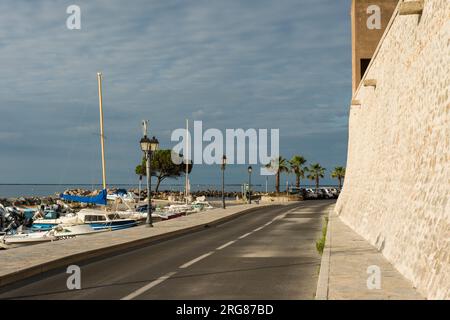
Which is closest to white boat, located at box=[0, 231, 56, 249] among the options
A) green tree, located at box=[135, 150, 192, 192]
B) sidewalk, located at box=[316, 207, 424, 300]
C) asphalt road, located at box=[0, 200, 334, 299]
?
asphalt road, located at box=[0, 200, 334, 299]

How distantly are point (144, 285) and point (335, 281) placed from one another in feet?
13.3

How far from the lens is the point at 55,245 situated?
1817 centimetres

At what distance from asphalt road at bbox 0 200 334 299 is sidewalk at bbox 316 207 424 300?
0.47 m

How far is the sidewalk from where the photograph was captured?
892cm

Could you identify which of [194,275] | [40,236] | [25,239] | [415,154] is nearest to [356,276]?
[415,154]

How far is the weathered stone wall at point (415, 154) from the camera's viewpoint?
9.24 meters

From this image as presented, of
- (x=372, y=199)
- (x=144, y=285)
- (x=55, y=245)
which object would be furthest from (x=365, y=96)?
(x=144, y=285)

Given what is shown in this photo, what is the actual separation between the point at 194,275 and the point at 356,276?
3880mm

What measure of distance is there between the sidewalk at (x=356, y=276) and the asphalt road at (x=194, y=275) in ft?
1.53

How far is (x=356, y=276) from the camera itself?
10828 millimetres

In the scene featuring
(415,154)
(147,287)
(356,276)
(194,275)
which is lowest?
(194,275)

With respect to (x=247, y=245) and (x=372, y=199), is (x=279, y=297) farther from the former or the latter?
(x=372, y=199)

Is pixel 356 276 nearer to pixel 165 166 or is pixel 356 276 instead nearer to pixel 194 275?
pixel 194 275

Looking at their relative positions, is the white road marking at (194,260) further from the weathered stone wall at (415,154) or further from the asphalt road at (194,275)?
the weathered stone wall at (415,154)
